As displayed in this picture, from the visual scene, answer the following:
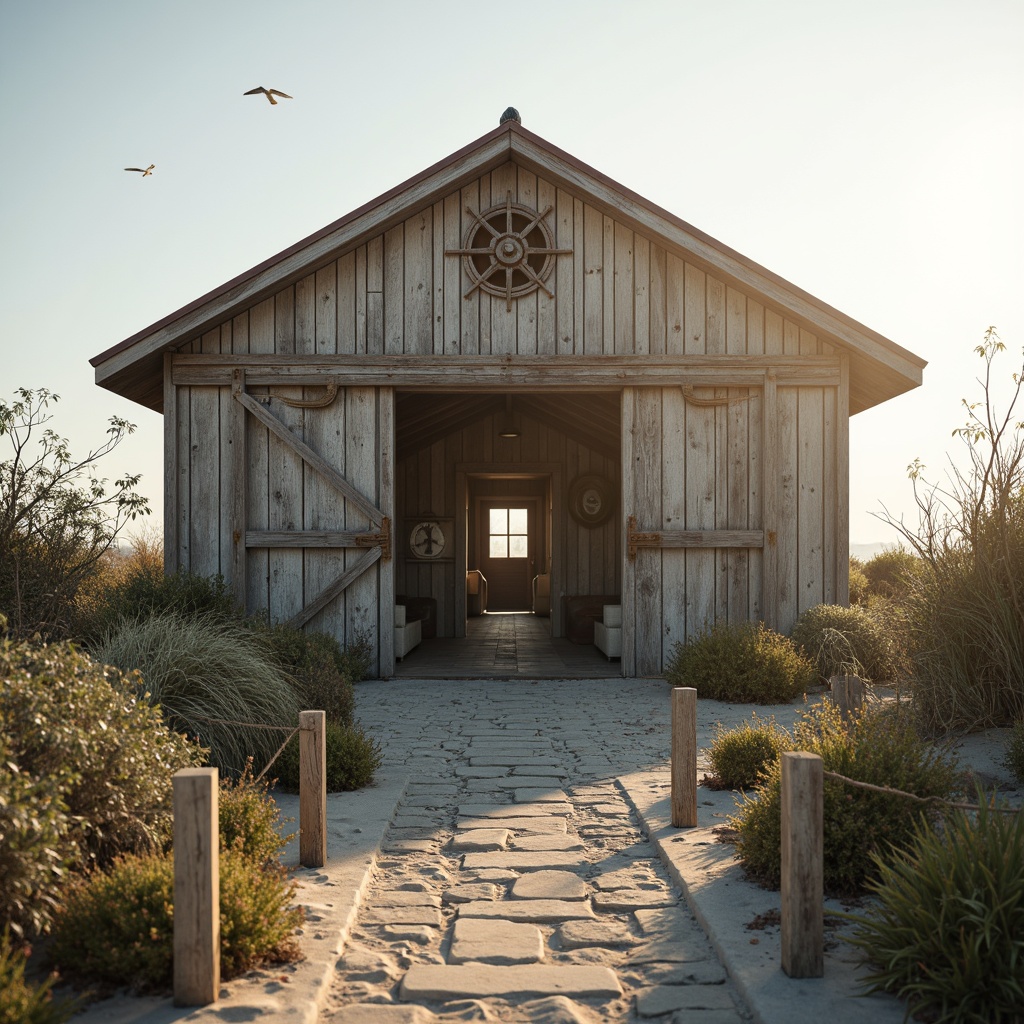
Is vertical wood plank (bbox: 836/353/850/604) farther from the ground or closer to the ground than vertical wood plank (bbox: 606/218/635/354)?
closer to the ground

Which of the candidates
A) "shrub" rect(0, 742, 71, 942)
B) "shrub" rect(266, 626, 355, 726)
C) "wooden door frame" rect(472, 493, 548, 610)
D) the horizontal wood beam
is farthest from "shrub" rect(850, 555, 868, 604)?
"shrub" rect(0, 742, 71, 942)

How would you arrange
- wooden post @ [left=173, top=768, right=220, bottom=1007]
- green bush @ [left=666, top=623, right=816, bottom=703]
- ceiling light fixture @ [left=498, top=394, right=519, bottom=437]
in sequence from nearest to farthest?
wooden post @ [left=173, top=768, right=220, bottom=1007], green bush @ [left=666, top=623, right=816, bottom=703], ceiling light fixture @ [left=498, top=394, right=519, bottom=437]

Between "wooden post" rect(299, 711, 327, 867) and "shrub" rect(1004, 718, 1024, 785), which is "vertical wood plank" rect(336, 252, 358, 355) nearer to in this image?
"wooden post" rect(299, 711, 327, 867)

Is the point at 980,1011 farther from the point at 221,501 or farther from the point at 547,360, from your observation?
the point at 221,501

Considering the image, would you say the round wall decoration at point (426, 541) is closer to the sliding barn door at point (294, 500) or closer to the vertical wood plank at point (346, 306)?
the sliding barn door at point (294, 500)

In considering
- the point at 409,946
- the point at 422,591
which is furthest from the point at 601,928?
the point at 422,591

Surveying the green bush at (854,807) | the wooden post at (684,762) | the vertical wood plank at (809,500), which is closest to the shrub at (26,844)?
the green bush at (854,807)

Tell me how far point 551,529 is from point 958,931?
1303cm

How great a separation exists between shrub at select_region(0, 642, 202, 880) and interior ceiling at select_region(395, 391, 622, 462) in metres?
8.77

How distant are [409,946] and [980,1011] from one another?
1940 mm

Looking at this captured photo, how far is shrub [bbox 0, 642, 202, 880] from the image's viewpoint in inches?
132

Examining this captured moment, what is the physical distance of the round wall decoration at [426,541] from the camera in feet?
51.9

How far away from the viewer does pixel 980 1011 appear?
9.30ft

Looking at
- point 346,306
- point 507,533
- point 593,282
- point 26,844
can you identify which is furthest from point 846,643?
point 507,533
